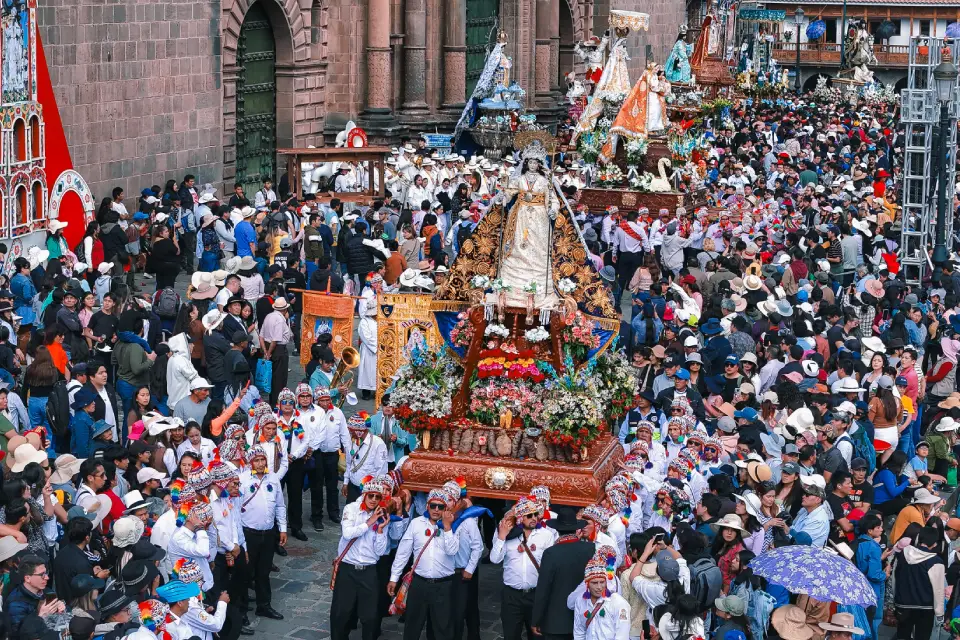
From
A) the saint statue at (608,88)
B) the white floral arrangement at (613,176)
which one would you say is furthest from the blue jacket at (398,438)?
the saint statue at (608,88)

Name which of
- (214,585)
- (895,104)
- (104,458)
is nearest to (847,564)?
(214,585)

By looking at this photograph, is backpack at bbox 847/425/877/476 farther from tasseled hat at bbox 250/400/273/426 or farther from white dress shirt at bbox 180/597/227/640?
white dress shirt at bbox 180/597/227/640

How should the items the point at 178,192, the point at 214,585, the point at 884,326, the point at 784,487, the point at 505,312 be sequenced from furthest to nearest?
the point at 178,192 < the point at 884,326 < the point at 505,312 < the point at 784,487 < the point at 214,585

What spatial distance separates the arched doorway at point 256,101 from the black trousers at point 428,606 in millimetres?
22225

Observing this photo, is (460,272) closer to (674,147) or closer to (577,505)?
(577,505)

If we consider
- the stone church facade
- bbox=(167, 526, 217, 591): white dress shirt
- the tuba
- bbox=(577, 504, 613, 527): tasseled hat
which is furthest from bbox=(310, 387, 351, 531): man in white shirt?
the stone church facade

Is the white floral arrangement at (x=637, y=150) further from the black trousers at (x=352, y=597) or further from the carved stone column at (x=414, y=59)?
the black trousers at (x=352, y=597)

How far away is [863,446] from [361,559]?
5371 millimetres

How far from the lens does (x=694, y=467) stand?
14.7m

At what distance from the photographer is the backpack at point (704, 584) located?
40.6 ft

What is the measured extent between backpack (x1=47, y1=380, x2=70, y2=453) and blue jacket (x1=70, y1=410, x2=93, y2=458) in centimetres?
44

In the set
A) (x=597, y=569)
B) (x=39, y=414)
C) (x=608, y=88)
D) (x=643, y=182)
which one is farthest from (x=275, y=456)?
(x=608, y=88)

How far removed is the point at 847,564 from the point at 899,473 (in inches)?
154

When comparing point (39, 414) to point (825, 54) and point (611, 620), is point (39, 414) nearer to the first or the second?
point (611, 620)
